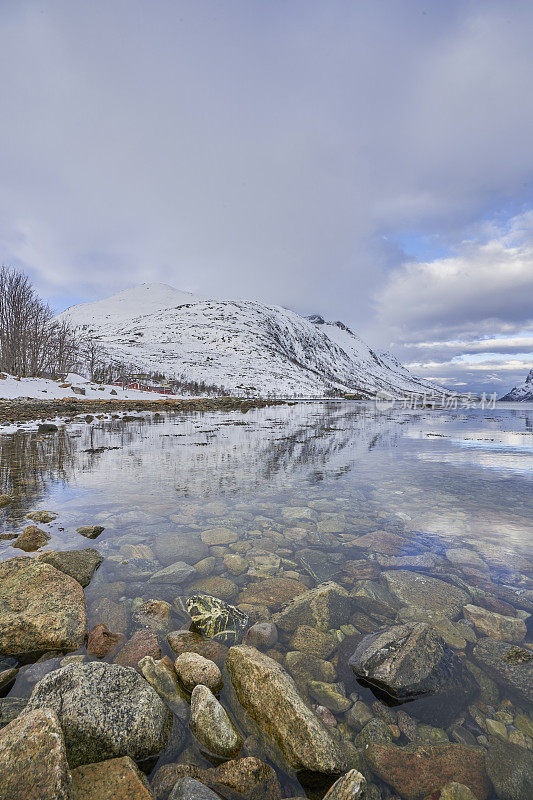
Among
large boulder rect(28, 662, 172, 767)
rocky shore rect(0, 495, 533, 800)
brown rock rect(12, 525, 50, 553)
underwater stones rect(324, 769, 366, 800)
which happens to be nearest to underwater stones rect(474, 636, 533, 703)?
rocky shore rect(0, 495, 533, 800)

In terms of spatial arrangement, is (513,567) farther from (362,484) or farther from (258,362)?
(258,362)

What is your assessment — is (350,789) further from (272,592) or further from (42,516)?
(42,516)

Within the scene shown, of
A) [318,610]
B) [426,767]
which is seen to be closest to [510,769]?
[426,767]

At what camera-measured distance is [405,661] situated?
3.29m

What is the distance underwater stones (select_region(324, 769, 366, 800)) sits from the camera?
2131 millimetres

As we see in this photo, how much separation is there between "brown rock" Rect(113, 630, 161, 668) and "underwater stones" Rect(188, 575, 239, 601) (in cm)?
105

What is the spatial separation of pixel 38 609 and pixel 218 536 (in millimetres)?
3142

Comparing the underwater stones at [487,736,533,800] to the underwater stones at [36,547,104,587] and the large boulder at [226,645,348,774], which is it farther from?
the underwater stones at [36,547,104,587]

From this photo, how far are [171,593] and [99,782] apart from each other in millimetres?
2549

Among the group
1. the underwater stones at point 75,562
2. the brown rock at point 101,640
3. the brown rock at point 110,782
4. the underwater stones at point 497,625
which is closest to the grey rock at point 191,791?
the brown rock at point 110,782

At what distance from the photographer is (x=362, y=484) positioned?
34.3 feet

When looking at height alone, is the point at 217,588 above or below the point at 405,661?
below

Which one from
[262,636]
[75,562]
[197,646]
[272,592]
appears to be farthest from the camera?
[75,562]

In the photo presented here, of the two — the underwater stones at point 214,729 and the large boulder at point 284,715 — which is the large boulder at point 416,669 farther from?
the underwater stones at point 214,729
